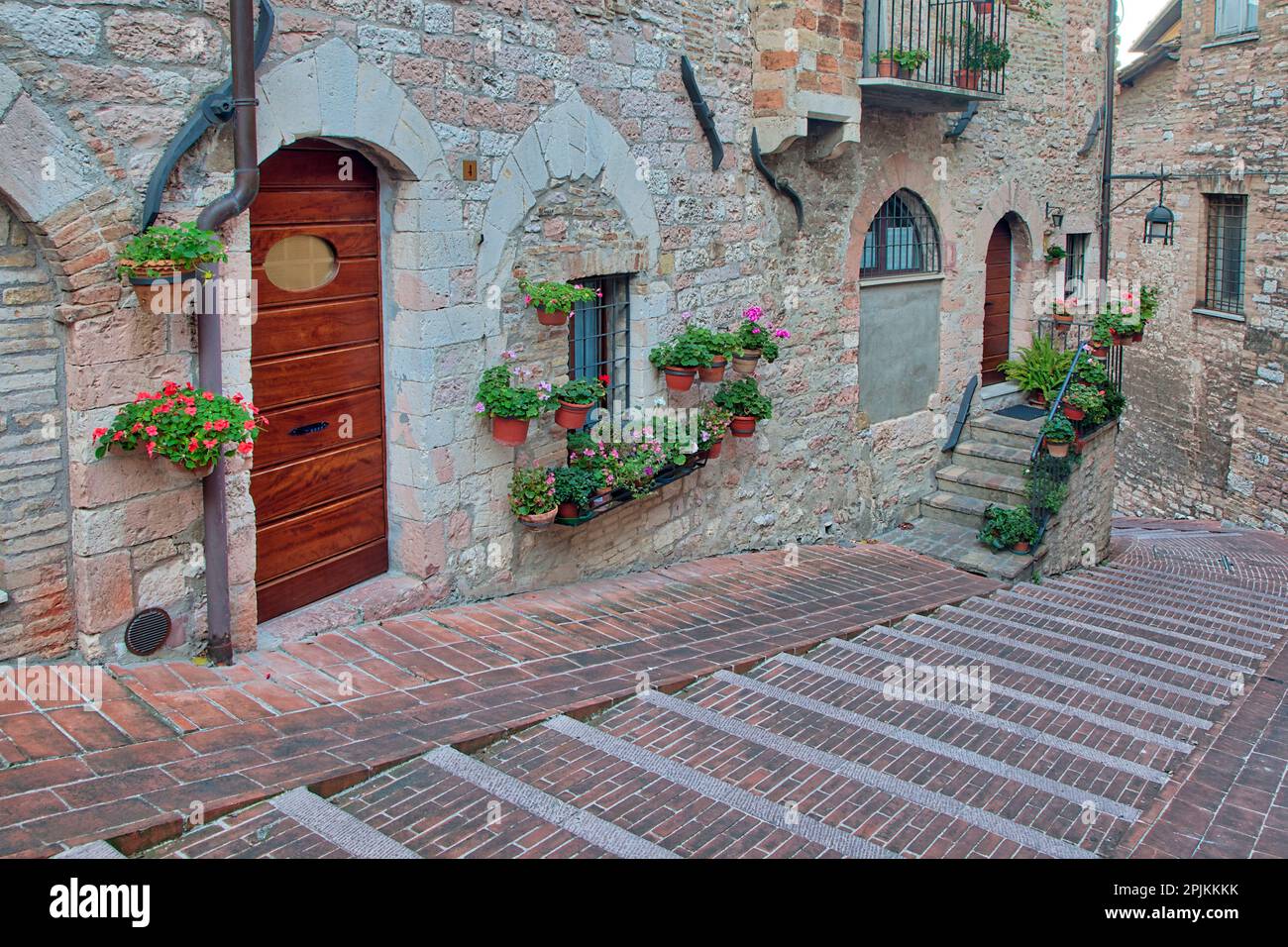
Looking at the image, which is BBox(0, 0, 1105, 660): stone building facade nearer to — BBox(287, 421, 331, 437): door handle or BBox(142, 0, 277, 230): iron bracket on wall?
BBox(142, 0, 277, 230): iron bracket on wall

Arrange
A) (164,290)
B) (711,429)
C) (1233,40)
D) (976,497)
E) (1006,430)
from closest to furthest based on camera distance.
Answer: (164,290)
(711,429)
(976,497)
(1006,430)
(1233,40)

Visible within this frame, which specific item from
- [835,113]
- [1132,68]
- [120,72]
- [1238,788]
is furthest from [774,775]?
[1132,68]

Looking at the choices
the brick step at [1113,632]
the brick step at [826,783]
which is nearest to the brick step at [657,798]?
the brick step at [826,783]

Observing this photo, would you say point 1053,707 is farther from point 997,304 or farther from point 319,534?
point 997,304

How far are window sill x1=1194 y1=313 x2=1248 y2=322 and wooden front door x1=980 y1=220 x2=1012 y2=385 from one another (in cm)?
475

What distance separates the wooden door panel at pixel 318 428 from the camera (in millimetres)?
5977

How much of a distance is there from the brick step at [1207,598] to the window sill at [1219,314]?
639 cm

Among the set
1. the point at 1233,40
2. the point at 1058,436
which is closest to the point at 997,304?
the point at 1058,436

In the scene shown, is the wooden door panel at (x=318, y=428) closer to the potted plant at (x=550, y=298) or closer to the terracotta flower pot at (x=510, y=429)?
the terracotta flower pot at (x=510, y=429)

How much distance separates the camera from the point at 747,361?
357 inches

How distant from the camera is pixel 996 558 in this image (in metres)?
11.2

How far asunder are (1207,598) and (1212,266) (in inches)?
345

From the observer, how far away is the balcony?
33.3 feet

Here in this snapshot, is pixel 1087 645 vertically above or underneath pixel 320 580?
underneath
